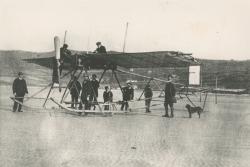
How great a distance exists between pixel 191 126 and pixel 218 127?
85 cm

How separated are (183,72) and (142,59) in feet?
198

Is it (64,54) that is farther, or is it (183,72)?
(183,72)

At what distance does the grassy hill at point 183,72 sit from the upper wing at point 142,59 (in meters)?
55.8

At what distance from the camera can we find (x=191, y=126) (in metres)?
13.2

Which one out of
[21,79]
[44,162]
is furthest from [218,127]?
[21,79]

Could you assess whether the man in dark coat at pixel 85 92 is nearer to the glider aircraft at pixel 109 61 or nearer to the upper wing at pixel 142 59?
the glider aircraft at pixel 109 61

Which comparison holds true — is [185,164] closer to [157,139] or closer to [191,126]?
[157,139]

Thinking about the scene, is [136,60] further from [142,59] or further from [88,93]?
[88,93]

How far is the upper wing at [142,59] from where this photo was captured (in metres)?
13.8

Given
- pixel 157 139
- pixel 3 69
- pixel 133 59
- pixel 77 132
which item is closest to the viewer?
pixel 157 139

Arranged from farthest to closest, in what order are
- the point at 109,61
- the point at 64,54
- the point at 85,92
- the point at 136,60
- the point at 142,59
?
1. the point at 109,61
2. the point at 85,92
3. the point at 64,54
4. the point at 136,60
5. the point at 142,59

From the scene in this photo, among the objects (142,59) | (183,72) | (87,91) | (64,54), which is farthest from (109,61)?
(183,72)

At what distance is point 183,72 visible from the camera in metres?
74.8

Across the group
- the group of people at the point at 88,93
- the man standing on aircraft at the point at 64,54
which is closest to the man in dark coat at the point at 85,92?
the group of people at the point at 88,93
